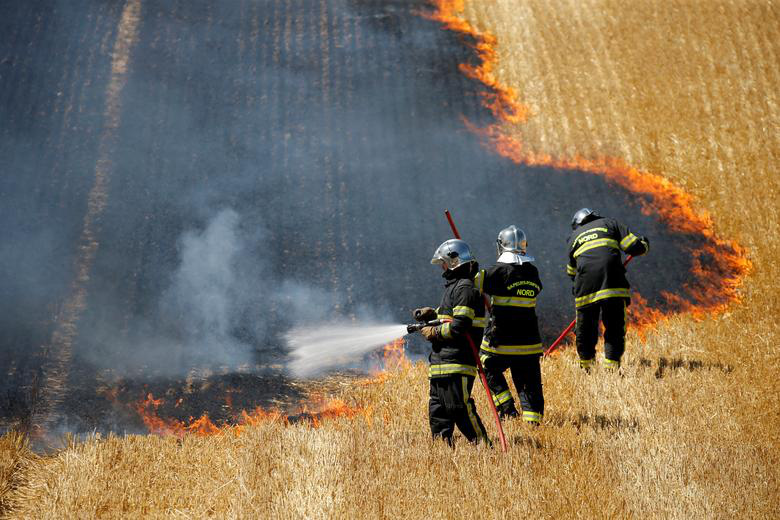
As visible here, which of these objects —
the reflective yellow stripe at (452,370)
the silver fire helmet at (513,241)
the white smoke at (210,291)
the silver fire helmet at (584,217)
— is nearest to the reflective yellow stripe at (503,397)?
the reflective yellow stripe at (452,370)

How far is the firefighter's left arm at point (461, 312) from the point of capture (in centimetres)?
565

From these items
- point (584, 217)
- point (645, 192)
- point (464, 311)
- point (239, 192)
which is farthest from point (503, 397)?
point (645, 192)

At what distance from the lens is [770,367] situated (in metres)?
7.74

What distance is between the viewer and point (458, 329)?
565 centimetres

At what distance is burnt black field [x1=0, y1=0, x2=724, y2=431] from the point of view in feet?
29.3

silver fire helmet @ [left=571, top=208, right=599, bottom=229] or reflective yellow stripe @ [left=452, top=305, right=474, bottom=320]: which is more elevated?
reflective yellow stripe @ [left=452, top=305, right=474, bottom=320]

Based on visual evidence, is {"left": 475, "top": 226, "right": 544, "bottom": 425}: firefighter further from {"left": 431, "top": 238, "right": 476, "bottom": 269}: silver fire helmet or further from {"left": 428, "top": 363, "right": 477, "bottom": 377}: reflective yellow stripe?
{"left": 428, "top": 363, "right": 477, "bottom": 377}: reflective yellow stripe

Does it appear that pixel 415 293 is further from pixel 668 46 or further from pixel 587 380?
pixel 668 46

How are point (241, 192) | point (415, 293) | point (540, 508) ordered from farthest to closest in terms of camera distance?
1. point (241, 192)
2. point (415, 293)
3. point (540, 508)

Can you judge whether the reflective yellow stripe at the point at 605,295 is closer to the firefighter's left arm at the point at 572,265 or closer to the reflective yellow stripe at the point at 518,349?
the firefighter's left arm at the point at 572,265

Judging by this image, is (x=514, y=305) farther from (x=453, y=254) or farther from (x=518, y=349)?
(x=453, y=254)

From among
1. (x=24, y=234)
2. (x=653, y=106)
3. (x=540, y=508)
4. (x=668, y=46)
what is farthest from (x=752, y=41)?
(x=24, y=234)

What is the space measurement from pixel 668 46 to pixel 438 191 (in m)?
6.54

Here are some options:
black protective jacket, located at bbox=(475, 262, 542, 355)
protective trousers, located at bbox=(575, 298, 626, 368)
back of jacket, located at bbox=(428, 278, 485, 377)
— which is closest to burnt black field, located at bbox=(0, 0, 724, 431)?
protective trousers, located at bbox=(575, 298, 626, 368)
